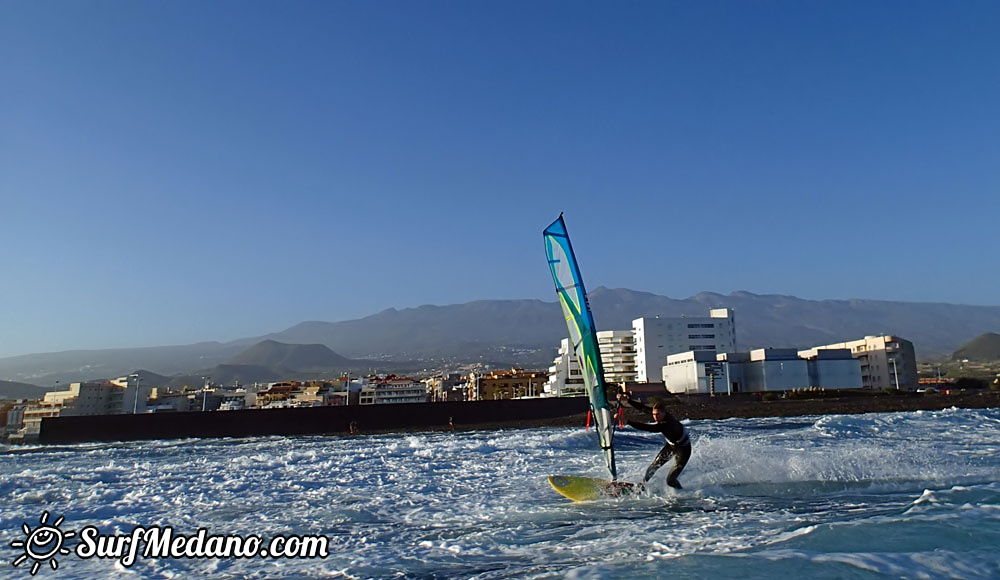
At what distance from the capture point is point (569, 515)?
7430 millimetres

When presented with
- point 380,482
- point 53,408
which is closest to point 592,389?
point 380,482

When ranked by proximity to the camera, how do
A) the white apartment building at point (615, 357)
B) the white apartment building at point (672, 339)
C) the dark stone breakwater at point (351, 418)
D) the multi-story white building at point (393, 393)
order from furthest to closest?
1. the multi-story white building at point (393, 393)
2. the white apartment building at point (615, 357)
3. the white apartment building at point (672, 339)
4. the dark stone breakwater at point (351, 418)

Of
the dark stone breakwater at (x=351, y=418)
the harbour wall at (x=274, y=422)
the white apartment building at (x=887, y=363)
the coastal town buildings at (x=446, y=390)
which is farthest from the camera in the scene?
the coastal town buildings at (x=446, y=390)

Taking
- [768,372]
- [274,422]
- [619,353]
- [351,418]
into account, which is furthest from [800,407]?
[619,353]

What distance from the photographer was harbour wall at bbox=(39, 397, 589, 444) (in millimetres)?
42906

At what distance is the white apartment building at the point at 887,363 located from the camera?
228ft

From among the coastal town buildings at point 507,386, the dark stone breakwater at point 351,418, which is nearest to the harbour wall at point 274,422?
the dark stone breakwater at point 351,418

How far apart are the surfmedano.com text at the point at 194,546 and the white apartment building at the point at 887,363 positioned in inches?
2899

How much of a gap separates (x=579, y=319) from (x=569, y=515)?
2.49m

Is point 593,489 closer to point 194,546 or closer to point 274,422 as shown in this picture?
point 194,546

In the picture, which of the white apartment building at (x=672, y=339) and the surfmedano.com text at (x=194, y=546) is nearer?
the surfmedano.com text at (x=194, y=546)

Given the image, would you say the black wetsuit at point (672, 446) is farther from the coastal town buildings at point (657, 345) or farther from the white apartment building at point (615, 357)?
the white apartment building at point (615, 357)

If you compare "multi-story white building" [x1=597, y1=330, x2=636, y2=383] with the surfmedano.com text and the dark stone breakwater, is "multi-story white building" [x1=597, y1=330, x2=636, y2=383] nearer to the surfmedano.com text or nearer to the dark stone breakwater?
the dark stone breakwater

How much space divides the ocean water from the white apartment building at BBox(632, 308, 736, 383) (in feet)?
211
